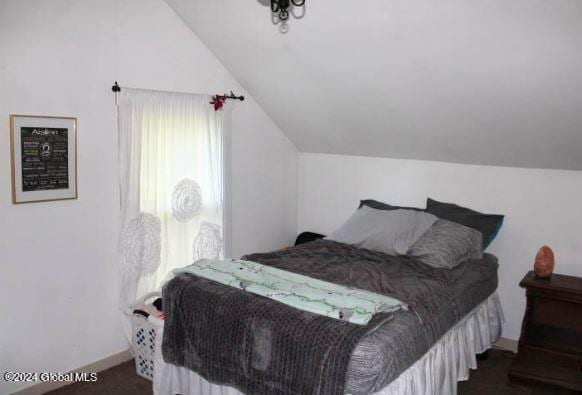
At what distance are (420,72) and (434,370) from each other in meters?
1.71

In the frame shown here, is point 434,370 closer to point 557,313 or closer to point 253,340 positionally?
point 253,340

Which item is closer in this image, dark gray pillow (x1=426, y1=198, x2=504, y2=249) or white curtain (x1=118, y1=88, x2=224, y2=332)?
white curtain (x1=118, y1=88, x2=224, y2=332)

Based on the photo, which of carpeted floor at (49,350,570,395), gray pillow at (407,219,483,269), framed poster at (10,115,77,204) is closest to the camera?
framed poster at (10,115,77,204)

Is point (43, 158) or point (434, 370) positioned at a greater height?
point (43, 158)

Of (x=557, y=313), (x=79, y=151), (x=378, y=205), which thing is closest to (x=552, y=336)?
(x=557, y=313)

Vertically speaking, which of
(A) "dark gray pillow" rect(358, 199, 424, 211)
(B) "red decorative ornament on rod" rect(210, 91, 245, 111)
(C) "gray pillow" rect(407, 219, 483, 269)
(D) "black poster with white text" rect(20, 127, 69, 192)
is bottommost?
(C) "gray pillow" rect(407, 219, 483, 269)

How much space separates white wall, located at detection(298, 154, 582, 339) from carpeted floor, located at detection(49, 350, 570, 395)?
1.70 ft

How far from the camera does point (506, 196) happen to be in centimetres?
355

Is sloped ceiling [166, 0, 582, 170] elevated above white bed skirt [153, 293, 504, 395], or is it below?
above

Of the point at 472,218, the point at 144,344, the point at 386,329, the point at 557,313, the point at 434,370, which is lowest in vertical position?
the point at 144,344

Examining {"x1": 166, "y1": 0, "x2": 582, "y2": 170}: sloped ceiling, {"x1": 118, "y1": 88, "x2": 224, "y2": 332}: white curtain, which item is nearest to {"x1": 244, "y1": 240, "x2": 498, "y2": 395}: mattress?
{"x1": 118, "y1": 88, "x2": 224, "y2": 332}: white curtain

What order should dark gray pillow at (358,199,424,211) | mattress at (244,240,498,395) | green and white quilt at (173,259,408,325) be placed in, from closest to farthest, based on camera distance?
mattress at (244,240,498,395) → green and white quilt at (173,259,408,325) → dark gray pillow at (358,199,424,211)

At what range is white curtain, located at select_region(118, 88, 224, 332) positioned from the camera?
324 cm

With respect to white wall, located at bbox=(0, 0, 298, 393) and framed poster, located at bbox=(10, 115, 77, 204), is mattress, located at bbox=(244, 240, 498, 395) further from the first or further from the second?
framed poster, located at bbox=(10, 115, 77, 204)
